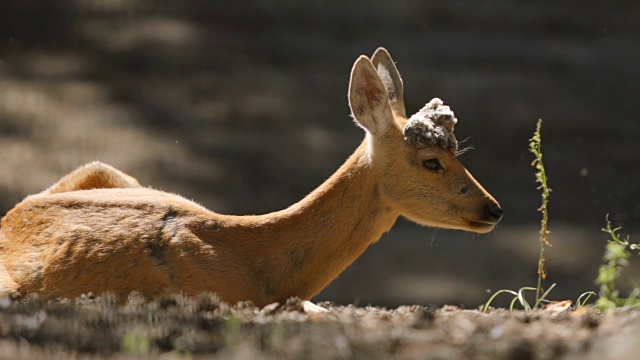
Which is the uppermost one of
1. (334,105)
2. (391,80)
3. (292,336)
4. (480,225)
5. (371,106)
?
(334,105)

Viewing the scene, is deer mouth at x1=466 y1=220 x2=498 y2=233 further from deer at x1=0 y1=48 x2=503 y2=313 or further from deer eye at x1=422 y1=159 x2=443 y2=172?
deer eye at x1=422 y1=159 x2=443 y2=172

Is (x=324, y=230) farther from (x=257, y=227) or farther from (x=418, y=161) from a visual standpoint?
(x=418, y=161)

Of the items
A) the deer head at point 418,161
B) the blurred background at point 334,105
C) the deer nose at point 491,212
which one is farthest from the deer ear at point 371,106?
the blurred background at point 334,105

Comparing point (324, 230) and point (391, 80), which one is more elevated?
point (391, 80)

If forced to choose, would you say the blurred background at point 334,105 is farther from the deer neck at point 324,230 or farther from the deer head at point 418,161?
the deer neck at point 324,230

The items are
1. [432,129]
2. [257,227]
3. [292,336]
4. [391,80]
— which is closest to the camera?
[292,336]

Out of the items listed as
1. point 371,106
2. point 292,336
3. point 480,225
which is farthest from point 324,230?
point 292,336

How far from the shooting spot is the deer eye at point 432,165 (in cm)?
624

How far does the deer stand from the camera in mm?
5613

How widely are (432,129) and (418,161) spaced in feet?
0.67

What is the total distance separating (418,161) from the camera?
623cm

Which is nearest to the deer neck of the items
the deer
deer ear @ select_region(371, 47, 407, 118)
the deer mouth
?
the deer

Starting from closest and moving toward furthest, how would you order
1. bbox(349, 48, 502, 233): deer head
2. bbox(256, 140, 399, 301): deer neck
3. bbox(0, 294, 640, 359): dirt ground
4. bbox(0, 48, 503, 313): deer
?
1. bbox(0, 294, 640, 359): dirt ground
2. bbox(0, 48, 503, 313): deer
3. bbox(256, 140, 399, 301): deer neck
4. bbox(349, 48, 502, 233): deer head

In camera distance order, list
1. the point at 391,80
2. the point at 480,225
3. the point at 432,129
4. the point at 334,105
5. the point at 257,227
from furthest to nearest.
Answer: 1. the point at 334,105
2. the point at 391,80
3. the point at 480,225
4. the point at 432,129
5. the point at 257,227
